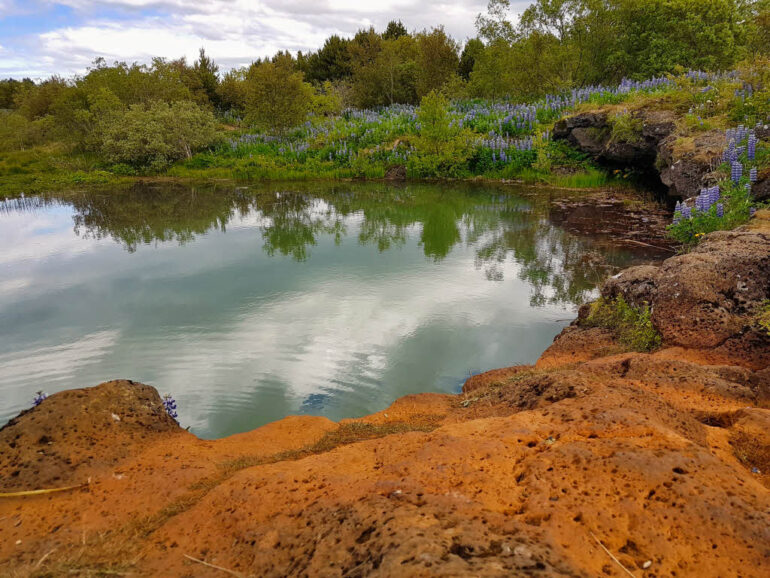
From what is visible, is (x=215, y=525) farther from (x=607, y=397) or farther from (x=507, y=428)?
(x=607, y=397)

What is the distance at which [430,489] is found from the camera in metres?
1.92

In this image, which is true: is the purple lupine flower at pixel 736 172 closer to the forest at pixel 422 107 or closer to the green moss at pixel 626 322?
the green moss at pixel 626 322

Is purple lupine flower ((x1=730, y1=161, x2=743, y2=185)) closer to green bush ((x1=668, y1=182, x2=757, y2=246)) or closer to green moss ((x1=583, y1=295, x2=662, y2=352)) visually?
green bush ((x1=668, y1=182, x2=757, y2=246))

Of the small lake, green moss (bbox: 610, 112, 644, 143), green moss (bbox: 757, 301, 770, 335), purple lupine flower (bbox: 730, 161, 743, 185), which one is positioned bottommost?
the small lake

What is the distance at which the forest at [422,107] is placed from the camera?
20859mm

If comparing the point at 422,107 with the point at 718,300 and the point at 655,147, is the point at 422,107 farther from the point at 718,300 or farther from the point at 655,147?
the point at 718,300

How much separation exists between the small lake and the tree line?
11936 millimetres

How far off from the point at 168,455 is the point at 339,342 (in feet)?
11.4

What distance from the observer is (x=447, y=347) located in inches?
246

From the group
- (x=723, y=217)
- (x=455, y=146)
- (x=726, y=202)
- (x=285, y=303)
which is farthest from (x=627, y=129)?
(x=285, y=303)

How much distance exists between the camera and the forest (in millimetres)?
20859

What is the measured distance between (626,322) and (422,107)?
59.0 ft

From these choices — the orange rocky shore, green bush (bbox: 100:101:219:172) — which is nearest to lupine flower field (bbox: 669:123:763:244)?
the orange rocky shore

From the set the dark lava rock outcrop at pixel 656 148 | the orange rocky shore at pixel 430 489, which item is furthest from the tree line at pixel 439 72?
the orange rocky shore at pixel 430 489
